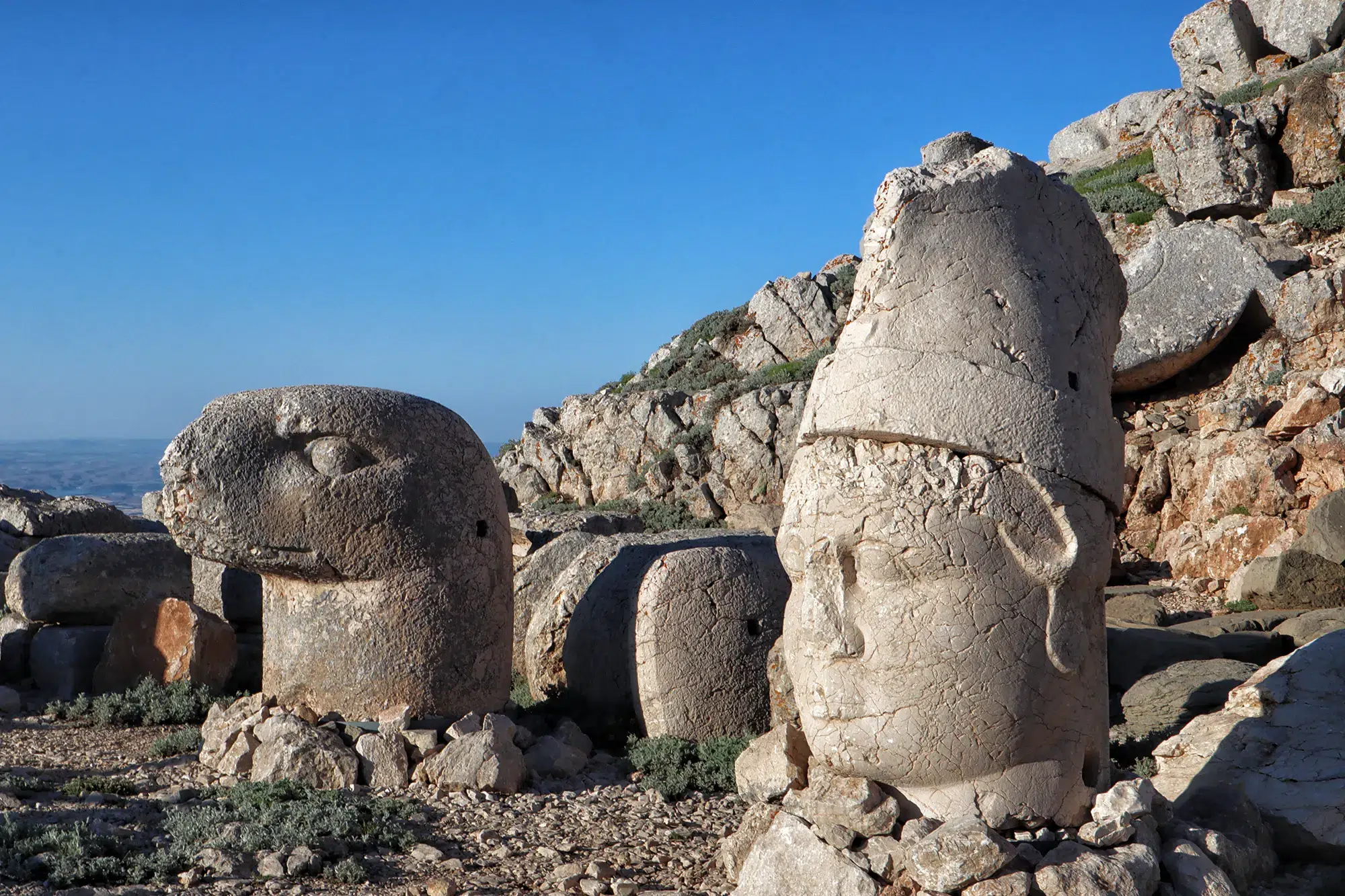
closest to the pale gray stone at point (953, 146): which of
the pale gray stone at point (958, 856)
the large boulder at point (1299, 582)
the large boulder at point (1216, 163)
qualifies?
the large boulder at point (1216, 163)

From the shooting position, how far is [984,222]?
4227mm

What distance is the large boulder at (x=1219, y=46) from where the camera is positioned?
1049 inches

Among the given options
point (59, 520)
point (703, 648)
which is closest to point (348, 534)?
point (703, 648)

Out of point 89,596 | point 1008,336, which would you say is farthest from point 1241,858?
point 89,596

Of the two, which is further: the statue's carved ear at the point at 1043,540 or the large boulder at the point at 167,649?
the large boulder at the point at 167,649

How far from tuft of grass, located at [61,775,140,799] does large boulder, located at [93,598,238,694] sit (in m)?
1.87

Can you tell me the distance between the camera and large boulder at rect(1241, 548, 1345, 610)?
933 cm

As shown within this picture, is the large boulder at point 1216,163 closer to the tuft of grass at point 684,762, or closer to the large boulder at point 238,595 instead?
the tuft of grass at point 684,762

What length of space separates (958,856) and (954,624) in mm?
767

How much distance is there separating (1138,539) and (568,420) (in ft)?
34.1

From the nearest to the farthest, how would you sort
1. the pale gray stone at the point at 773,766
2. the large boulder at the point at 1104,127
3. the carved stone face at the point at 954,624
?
the carved stone face at the point at 954,624, the pale gray stone at the point at 773,766, the large boulder at the point at 1104,127

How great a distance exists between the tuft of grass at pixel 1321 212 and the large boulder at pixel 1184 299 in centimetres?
206

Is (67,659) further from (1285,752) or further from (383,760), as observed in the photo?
(1285,752)

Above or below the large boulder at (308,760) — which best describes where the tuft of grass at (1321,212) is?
above
